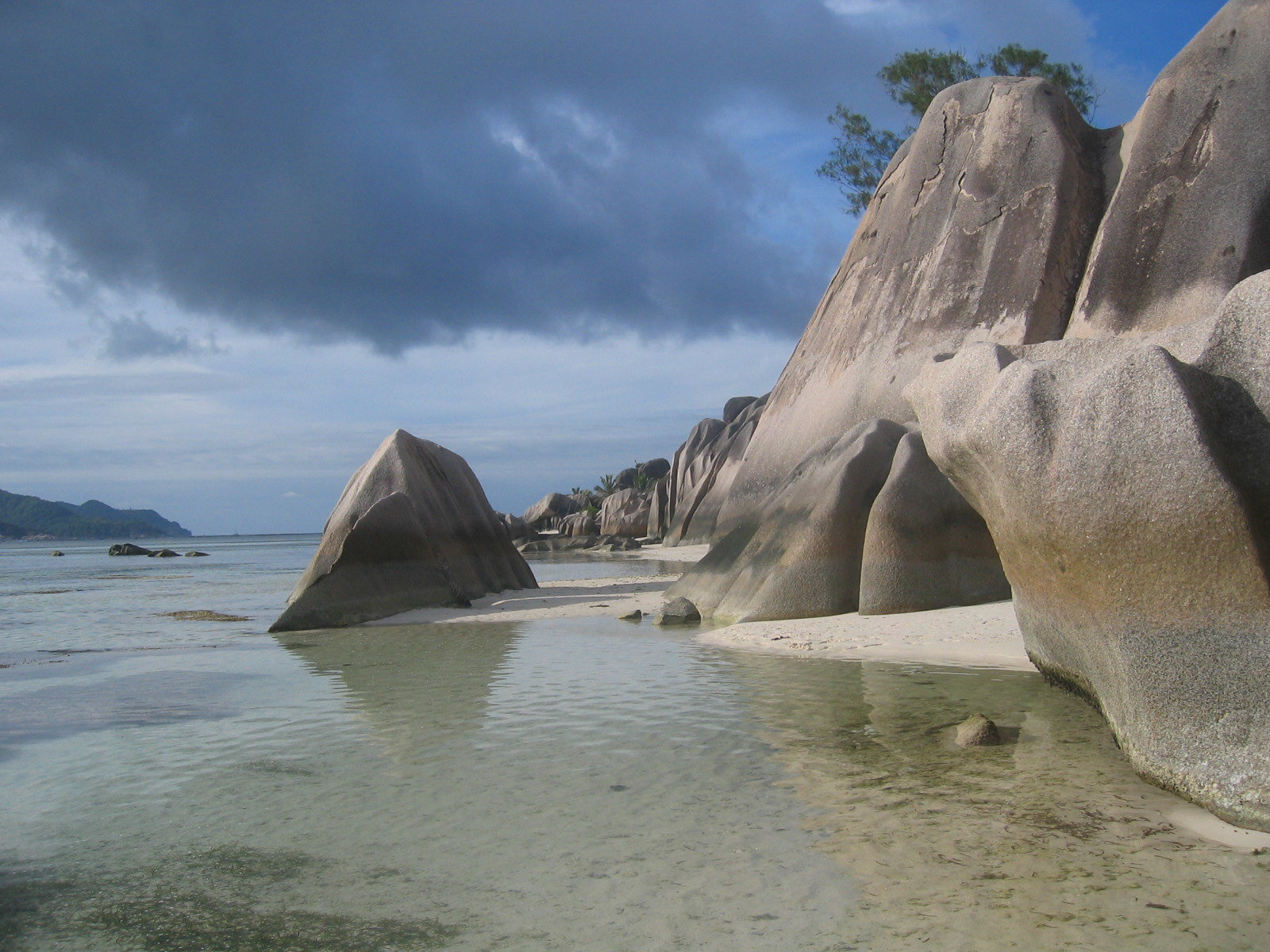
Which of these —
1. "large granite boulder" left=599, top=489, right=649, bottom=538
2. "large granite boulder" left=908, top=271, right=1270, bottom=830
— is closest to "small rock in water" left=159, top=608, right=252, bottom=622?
"large granite boulder" left=908, top=271, right=1270, bottom=830

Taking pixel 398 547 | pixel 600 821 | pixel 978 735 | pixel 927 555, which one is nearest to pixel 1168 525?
pixel 978 735

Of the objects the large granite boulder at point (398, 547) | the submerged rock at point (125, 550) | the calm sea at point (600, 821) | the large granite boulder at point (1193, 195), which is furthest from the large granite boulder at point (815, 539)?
the submerged rock at point (125, 550)

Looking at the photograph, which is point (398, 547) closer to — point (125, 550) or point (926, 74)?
point (926, 74)

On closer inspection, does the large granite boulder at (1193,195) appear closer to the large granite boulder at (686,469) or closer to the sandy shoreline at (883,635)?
the sandy shoreline at (883,635)

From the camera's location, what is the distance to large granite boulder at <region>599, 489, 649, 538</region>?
42.8 meters

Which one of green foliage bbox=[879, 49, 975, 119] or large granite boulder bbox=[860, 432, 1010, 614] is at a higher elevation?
green foliage bbox=[879, 49, 975, 119]

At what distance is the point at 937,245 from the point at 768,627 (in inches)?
247

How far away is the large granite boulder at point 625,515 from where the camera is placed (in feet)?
140

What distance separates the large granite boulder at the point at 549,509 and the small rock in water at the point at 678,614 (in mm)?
40236

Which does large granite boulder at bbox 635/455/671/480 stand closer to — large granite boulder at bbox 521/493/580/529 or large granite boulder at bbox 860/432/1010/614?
large granite boulder at bbox 521/493/580/529

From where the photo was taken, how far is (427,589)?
1273 cm

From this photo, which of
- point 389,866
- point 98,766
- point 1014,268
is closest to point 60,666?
point 98,766

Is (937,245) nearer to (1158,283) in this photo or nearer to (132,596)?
(1158,283)

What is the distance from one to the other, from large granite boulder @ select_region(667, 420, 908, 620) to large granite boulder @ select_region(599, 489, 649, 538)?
3158 centimetres
